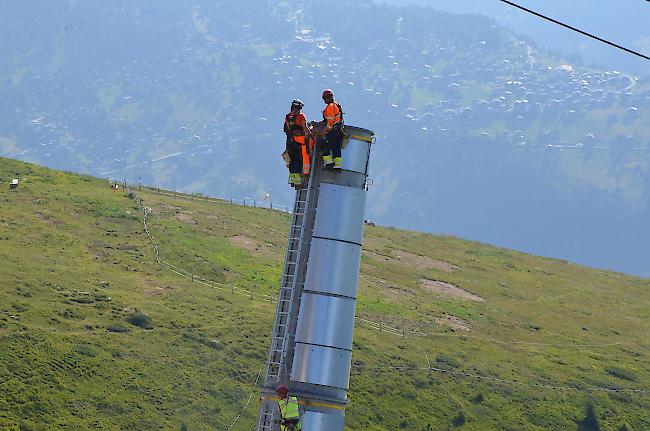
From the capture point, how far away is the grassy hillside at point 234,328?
224 feet

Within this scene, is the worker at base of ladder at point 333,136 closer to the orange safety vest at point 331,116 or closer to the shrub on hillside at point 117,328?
the orange safety vest at point 331,116

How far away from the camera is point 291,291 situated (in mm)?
28156

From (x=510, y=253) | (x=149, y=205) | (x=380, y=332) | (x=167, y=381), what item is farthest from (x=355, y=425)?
(x=510, y=253)

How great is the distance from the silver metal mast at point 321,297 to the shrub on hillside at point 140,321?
53817mm

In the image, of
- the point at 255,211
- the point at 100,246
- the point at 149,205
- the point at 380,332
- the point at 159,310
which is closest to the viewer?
the point at 159,310

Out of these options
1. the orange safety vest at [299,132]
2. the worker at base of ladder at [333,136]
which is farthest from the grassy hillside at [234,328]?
the worker at base of ladder at [333,136]

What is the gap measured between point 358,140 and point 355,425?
44102 mm

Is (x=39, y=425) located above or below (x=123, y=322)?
below

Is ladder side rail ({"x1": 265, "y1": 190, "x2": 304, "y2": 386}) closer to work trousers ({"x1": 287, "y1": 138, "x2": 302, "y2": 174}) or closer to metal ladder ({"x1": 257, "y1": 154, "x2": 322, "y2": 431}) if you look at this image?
metal ladder ({"x1": 257, "y1": 154, "x2": 322, "y2": 431})

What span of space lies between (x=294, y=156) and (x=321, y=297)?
3.75 m

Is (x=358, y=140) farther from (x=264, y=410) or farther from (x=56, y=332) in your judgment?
(x=56, y=332)

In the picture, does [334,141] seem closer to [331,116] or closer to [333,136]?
[333,136]

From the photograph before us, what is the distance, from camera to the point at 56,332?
73.7m

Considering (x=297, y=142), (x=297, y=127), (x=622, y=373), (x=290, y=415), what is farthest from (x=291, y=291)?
(x=622, y=373)
